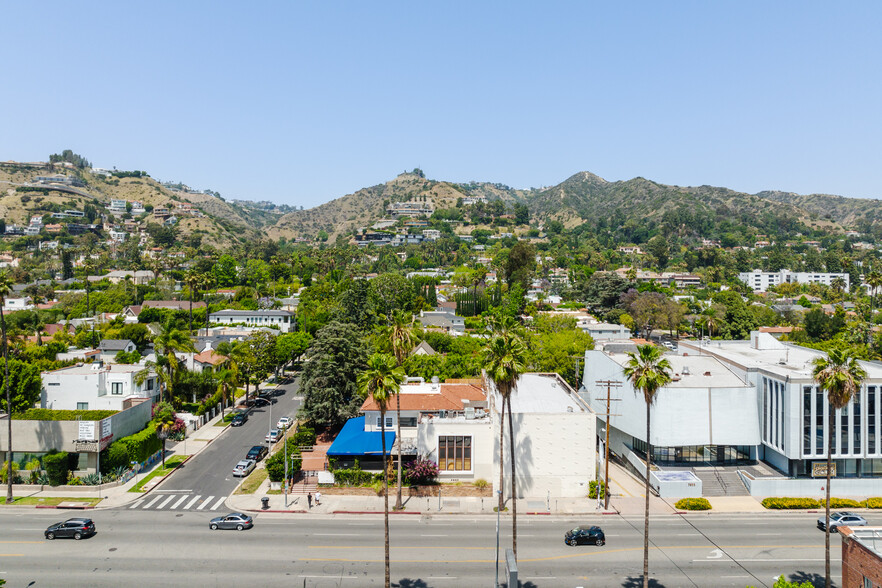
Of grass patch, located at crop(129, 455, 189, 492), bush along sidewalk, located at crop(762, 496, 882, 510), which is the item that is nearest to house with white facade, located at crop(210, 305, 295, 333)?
grass patch, located at crop(129, 455, 189, 492)

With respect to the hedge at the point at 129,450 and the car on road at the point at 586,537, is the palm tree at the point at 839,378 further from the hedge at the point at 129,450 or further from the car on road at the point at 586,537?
the hedge at the point at 129,450

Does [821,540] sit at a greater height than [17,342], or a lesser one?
lesser

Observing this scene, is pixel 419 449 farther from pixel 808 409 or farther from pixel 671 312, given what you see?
pixel 671 312

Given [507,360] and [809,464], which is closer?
[507,360]

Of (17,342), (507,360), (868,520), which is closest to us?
(507,360)

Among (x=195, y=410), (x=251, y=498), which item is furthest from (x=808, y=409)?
(x=195, y=410)

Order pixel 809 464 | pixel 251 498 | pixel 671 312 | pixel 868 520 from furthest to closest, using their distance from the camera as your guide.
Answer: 1. pixel 671 312
2. pixel 809 464
3. pixel 251 498
4. pixel 868 520

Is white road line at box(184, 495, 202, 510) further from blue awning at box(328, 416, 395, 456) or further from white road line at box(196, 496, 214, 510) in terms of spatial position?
blue awning at box(328, 416, 395, 456)
